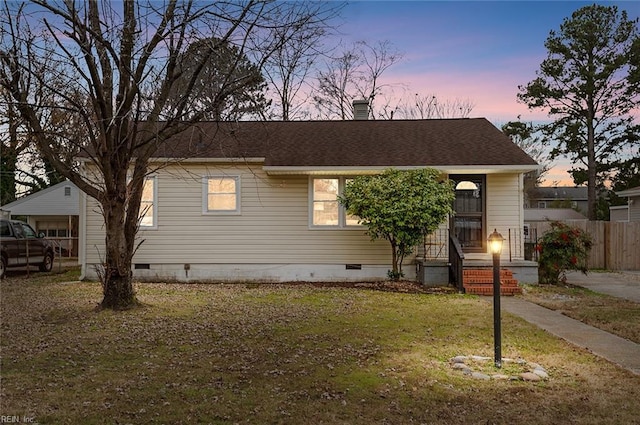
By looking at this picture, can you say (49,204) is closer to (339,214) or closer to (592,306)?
(339,214)

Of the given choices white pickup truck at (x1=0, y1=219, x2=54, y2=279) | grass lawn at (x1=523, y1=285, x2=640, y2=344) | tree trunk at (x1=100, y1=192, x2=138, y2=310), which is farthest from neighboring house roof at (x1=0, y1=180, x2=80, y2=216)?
grass lawn at (x1=523, y1=285, x2=640, y2=344)

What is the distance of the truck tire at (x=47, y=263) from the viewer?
16866 mm

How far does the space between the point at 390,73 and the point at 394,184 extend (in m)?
16.1

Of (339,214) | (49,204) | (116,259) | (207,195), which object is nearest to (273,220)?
(339,214)

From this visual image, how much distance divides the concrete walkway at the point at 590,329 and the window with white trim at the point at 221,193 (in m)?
7.09

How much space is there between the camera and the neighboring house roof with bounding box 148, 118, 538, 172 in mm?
13383

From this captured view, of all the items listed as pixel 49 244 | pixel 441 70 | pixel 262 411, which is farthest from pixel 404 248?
pixel 49 244

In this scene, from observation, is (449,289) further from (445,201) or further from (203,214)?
(203,214)

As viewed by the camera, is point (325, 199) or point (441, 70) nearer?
point (325, 199)

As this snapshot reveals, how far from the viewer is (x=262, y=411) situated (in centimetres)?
433

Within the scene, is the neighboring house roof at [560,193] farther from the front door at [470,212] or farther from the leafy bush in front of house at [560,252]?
the front door at [470,212]

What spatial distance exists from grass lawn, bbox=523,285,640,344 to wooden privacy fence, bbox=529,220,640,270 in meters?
6.34

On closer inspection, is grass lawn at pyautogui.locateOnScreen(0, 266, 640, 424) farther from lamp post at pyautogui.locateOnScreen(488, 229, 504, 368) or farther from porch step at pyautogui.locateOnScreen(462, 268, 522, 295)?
porch step at pyautogui.locateOnScreen(462, 268, 522, 295)

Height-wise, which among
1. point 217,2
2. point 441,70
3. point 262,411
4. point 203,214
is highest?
point 441,70
